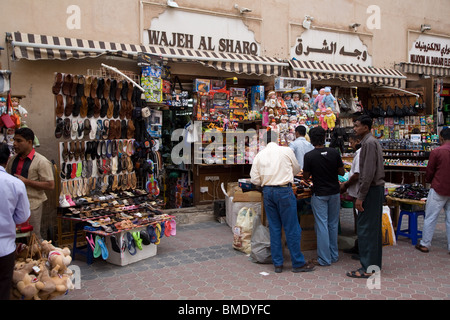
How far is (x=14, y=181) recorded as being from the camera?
319cm

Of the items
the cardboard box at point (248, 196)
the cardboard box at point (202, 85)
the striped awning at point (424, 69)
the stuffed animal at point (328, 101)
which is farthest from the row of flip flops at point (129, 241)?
the striped awning at point (424, 69)

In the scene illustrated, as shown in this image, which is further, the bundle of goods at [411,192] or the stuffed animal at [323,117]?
the stuffed animal at [323,117]

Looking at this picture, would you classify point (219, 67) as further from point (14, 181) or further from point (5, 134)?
point (14, 181)

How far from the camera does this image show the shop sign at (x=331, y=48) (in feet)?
33.1

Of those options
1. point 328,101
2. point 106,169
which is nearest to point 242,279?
point 106,169

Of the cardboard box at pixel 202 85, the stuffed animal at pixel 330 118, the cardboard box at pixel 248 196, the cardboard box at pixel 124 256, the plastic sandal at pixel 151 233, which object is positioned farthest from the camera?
the stuffed animal at pixel 330 118

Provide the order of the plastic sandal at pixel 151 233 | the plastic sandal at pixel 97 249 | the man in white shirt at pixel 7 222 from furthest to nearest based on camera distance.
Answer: the plastic sandal at pixel 151 233 → the plastic sandal at pixel 97 249 → the man in white shirt at pixel 7 222

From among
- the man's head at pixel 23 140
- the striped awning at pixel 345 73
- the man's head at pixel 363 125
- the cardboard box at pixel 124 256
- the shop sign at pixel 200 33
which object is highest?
the shop sign at pixel 200 33

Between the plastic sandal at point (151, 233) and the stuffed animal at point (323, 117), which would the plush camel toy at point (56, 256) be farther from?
the stuffed animal at point (323, 117)

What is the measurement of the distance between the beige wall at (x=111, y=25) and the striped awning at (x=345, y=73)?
0.58m

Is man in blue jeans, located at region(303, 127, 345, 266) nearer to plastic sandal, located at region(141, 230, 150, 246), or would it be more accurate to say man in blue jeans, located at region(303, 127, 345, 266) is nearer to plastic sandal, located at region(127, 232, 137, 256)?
plastic sandal, located at region(141, 230, 150, 246)

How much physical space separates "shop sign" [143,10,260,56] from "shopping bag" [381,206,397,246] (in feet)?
15.5

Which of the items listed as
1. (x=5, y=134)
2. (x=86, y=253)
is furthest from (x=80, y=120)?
(x=86, y=253)

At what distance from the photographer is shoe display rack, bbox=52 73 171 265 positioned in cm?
576
